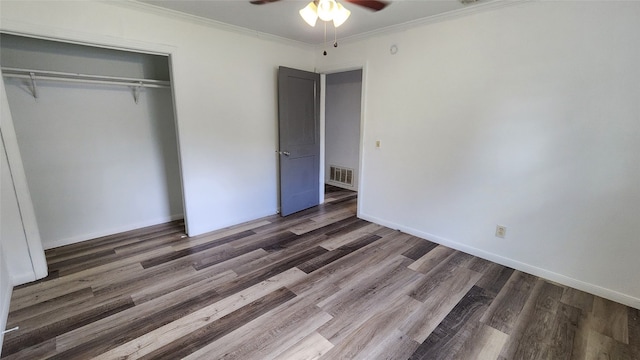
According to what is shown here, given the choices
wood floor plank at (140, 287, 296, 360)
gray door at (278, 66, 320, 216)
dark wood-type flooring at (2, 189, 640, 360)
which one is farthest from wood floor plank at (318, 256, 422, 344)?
gray door at (278, 66, 320, 216)

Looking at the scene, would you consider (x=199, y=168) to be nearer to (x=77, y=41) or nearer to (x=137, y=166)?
(x=137, y=166)

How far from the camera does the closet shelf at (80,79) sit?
2.53 metres

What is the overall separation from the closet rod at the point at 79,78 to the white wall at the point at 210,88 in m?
0.53

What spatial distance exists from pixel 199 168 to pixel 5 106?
62.0 inches

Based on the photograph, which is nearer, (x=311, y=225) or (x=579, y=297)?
(x=579, y=297)

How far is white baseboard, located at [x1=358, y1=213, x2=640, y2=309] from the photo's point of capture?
2.18 metres

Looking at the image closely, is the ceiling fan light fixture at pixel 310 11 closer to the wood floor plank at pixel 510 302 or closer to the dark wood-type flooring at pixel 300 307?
the dark wood-type flooring at pixel 300 307

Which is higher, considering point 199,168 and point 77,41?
point 77,41

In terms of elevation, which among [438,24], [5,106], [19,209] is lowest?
[19,209]

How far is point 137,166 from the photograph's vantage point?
3.43 meters

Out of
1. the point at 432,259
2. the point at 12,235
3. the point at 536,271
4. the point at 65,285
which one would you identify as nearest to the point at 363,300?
the point at 432,259

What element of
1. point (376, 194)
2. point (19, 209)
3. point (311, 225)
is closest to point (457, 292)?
point (376, 194)

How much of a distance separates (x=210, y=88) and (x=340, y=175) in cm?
332

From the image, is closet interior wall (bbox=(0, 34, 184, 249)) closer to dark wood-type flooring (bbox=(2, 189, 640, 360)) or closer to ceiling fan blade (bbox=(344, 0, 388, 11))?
dark wood-type flooring (bbox=(2, 189, 640, 360))
